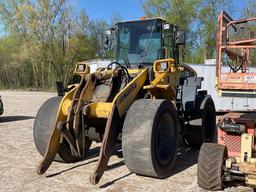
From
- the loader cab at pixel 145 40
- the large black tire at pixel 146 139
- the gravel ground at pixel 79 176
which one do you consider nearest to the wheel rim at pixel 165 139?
the large black tire at pixel 146 139

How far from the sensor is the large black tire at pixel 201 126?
8141 mm

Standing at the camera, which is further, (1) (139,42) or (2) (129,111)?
(1) (139,42)

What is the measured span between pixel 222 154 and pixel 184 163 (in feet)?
6.80

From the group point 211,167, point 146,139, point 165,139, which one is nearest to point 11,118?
point 165,139

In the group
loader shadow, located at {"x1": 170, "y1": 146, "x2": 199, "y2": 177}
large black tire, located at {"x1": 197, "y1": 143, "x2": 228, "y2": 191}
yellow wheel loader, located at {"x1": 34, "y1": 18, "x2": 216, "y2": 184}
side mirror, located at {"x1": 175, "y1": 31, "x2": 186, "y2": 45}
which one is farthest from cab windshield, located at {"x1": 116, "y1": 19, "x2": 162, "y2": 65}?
large black tire, located at {"x1": 197, "y1": 143, "x2": 228, "y2": 191}

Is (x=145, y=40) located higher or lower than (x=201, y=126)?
higher

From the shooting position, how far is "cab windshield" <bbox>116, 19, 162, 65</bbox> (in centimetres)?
759

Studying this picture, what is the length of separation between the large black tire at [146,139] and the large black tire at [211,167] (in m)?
0.83

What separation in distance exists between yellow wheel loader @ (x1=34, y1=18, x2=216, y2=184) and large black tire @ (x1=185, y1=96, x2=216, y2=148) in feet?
0.07

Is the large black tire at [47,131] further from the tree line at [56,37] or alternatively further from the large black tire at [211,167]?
the tree line at [56,37]

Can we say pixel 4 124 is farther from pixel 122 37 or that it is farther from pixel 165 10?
pixel 165 10

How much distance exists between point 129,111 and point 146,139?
1.82 feet

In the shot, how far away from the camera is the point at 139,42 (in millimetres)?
7699

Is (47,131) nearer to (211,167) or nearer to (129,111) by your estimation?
(129,111)
